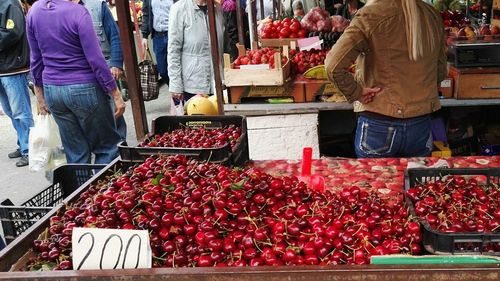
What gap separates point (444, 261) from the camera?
1415 millimetres

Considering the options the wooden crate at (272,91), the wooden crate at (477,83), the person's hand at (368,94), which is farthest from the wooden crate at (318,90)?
the person's hand at (368,94)

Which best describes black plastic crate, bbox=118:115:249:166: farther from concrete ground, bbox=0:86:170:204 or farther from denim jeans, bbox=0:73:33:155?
denim jeans, bbox=0:73:33:155

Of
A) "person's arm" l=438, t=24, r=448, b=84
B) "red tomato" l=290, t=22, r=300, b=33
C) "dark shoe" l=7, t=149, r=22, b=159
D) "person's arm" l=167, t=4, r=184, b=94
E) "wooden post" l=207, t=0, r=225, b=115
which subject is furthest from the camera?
"dark shoe" l=7, t=149, r=22, b=159

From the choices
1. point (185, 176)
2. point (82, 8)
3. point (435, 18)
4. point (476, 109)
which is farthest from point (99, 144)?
point (476, 109)

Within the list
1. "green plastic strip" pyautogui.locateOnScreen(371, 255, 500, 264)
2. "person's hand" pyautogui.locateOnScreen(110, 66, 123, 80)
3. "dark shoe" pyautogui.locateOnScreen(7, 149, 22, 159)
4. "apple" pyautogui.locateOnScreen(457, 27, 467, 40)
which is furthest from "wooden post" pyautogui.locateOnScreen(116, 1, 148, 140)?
"dark shoe" pyautogui.locateOnScreen(7, 149, 22, 159)

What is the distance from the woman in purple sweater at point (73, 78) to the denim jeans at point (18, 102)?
5.17 ft

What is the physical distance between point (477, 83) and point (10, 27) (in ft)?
15.8

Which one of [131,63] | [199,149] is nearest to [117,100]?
[131,63]

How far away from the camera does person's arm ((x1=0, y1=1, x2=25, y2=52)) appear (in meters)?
5.64

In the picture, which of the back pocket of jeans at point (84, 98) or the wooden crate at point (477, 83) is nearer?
the wooden crate at point (477, 83)

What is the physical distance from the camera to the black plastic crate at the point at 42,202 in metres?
2.31

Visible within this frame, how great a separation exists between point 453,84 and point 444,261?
3.10 metres

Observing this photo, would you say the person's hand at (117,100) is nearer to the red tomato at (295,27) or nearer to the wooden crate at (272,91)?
the wooden crate at (272,91)

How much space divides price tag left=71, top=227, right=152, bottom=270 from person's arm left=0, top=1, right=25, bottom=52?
4.82 meters
